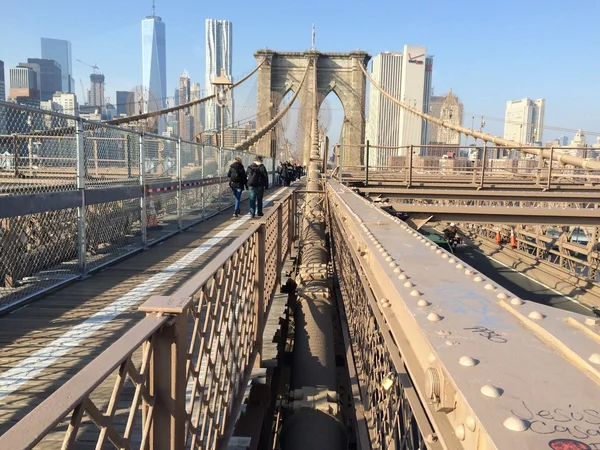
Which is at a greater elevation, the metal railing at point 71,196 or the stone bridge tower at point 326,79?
the stone bridge tower at point 326,79

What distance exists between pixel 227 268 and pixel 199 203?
10958mm

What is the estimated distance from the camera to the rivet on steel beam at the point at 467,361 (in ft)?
4.10

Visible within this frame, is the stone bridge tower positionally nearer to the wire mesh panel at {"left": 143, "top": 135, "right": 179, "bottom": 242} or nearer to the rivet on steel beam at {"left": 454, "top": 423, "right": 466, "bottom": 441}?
the wire mesh panel at {"left": 143, "top": 135, "right": 179, "bottom": 242}

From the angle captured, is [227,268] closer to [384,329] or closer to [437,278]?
[384,329]

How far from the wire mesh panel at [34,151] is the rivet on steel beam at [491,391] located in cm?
434

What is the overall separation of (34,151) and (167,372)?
22.7 feet

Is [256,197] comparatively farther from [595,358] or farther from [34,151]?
[595,358]

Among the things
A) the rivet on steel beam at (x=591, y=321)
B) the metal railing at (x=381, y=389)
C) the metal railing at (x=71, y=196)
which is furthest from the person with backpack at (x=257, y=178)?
the rivet on steel beam at (x=591, y=321)

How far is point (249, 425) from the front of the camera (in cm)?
335

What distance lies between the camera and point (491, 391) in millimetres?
1108

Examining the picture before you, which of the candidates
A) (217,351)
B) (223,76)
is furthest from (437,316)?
(223,76)

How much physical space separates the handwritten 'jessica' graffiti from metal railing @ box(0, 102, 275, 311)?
4.17m

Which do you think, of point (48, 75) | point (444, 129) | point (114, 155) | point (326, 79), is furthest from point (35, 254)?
point (48, 75)

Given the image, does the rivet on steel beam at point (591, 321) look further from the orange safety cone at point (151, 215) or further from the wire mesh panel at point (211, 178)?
the wire mesh panel at point (211, 178)
